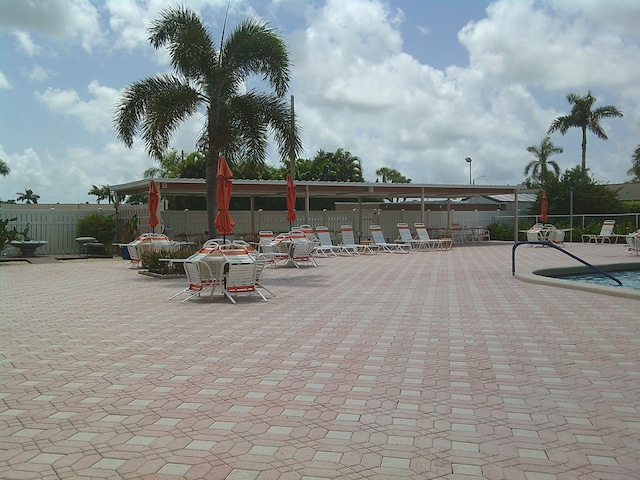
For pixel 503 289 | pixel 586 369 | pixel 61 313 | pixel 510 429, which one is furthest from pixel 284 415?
pixel 503 289

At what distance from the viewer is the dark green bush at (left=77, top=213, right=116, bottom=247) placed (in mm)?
20906

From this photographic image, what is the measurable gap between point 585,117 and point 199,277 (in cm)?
4119

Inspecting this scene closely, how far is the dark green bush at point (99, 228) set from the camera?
2091 cm

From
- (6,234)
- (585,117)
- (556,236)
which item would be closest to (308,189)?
(6,234)

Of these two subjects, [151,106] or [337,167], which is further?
[337,167]

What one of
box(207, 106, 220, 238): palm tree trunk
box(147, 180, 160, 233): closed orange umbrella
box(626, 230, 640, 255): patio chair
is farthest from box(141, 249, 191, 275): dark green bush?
box(626, 230, 640, 255): patio chair

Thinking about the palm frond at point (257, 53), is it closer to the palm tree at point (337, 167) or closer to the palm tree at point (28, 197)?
the palm tree at point (337, 167)

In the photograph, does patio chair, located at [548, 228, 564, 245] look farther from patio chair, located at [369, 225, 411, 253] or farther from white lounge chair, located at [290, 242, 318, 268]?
white lounge chair, located at [290, 242, 318, 268]

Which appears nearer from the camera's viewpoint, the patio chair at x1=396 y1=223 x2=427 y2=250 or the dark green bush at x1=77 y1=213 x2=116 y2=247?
the dark green bush at x1=77 y1=213 x2=116 y2=247

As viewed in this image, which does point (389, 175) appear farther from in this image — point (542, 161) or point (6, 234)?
point (6, 234)

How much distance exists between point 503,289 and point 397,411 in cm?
726

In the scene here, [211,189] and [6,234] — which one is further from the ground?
[211,189]

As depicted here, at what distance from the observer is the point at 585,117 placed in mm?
43844

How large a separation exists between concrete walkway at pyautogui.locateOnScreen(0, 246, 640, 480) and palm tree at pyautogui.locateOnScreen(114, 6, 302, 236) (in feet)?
18.6
